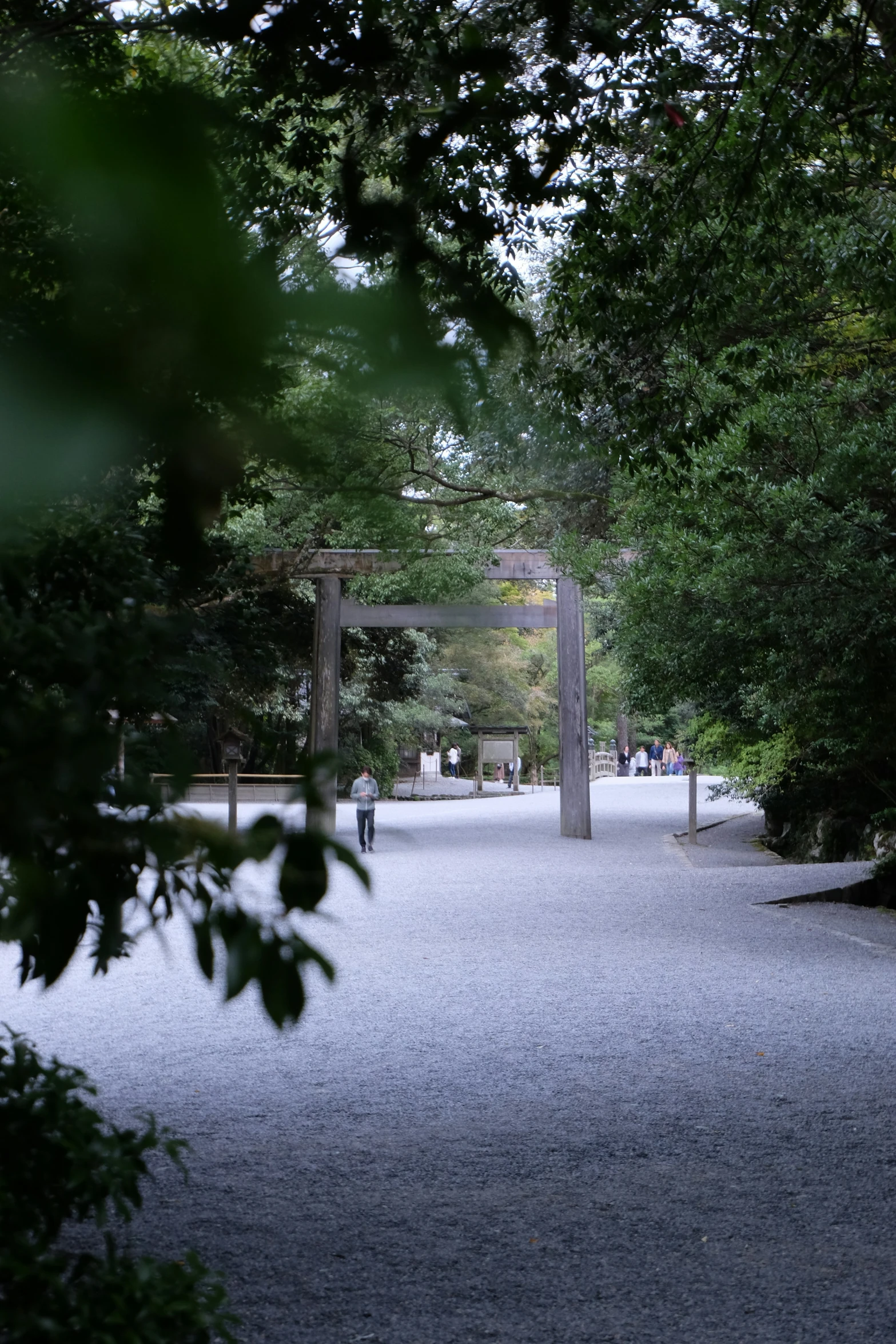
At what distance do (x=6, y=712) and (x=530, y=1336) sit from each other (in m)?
3.17

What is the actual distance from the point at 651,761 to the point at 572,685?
134ft

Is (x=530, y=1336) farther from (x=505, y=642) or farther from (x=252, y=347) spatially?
(x=505, y=642)

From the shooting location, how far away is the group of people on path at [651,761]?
5469 centimetres

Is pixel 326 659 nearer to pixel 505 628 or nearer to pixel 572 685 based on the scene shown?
pixel 505 628

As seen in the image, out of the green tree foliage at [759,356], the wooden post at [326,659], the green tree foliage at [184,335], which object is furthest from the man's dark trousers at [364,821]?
the green tree foliage at [184,335]

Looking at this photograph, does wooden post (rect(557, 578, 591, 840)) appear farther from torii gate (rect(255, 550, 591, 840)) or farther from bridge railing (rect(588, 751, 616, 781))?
bridge railing (rect(588, 751, 616, 781))

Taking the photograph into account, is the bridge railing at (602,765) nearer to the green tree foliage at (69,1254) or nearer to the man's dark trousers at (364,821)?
the man's dark trousers at (364,821)

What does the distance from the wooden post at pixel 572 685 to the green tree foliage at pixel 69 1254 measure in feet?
52.5

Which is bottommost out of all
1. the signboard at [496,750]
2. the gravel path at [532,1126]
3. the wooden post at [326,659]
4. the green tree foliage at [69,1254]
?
the gravel path at [532,1126]

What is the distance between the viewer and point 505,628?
1777 cm

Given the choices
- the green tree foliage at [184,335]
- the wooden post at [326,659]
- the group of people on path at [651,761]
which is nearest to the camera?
the green tree foliage at [184,335]

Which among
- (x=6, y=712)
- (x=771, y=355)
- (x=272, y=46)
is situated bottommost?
(x=6, y=712)

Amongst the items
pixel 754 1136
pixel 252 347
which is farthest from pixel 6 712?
pixel 754 1136

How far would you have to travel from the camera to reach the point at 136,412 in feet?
2.21
